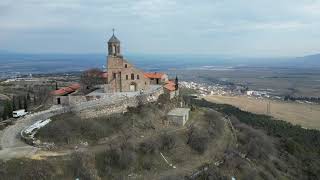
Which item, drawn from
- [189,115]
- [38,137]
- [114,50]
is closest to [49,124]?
[38,137]

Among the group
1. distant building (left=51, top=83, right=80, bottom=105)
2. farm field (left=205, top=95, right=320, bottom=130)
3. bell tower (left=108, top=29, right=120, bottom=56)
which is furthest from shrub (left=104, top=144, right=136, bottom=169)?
farm field (left=205, top=95, right=320, bottom=130)

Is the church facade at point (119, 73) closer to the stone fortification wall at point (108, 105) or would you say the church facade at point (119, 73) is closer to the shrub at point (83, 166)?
the stone fortification wall at point (108, 105)

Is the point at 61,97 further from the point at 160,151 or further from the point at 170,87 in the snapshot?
the point at 170,87

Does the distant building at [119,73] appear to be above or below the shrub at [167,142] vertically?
above

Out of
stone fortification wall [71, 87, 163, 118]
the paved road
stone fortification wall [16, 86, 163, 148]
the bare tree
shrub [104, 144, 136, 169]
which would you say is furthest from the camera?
the bare tree

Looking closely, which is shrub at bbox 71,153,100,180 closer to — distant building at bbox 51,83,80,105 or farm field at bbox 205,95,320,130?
distant building at bbox 51,83,80,105

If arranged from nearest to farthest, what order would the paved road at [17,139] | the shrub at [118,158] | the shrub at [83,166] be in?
the shrub at [83,166] < the paved road at [17,139] < the shrub at [118,158]

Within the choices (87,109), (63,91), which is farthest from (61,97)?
(87,109)

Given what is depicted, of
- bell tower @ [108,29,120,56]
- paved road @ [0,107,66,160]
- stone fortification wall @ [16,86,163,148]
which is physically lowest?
paved road @ [0,107,66,160]

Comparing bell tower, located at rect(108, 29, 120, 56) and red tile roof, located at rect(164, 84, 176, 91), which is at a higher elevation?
bell tower, located at rect(108, 29, 120, 56)

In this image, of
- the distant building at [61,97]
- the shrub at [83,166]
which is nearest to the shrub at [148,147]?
the shrub at [83,166]
